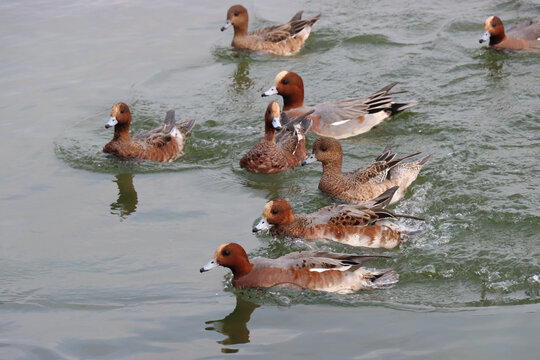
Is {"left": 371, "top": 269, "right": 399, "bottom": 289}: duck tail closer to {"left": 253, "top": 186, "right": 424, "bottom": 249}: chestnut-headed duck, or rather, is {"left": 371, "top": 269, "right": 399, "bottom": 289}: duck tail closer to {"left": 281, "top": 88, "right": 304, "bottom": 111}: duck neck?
{"left": 253, "top": 186, "right": 424, "bottom": 249}: chestnut-headed duck

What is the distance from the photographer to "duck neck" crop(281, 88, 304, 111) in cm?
1180

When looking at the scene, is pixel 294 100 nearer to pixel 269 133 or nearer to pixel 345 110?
pixel 345 110

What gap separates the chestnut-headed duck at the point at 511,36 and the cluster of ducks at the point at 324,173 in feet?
0.05

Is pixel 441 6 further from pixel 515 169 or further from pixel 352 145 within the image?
pixel 515 169

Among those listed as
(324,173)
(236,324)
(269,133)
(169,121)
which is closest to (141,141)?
(169,121)

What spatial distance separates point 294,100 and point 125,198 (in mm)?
3288

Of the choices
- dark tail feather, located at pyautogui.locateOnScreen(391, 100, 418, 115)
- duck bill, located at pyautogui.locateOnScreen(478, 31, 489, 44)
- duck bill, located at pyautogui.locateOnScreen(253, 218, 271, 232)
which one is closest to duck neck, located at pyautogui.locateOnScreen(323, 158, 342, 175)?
duck bill, located at pyautogui.locateOnScreen(253, 218, 271, 232)

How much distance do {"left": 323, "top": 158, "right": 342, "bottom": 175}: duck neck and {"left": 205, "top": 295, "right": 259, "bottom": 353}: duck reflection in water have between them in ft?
8.47

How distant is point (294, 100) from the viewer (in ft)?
39.0

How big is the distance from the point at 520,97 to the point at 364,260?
5.49 m

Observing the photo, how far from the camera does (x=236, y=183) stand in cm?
993

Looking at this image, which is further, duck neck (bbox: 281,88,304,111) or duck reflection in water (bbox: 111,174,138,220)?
duck neck (bbox: 281,88,304,111)

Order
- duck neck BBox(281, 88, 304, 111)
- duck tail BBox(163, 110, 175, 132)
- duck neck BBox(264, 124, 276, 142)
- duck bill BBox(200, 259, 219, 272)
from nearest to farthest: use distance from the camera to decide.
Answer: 1. duck bill BBox(200, 259, 219, 272)
2. duck neck BBox(264, 124, 276, 142)
3. duck tail BBox(163, 110, 175, 132)
4. duck neck BBox(281, 88, 304, 111)

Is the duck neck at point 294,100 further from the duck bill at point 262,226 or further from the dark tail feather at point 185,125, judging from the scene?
the duck bill at point 262,226
